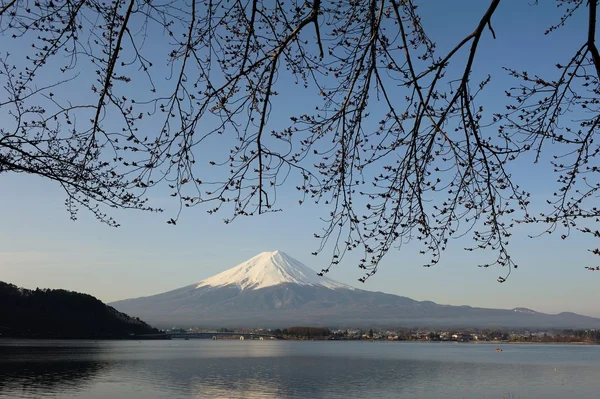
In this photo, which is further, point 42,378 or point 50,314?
point 50,314

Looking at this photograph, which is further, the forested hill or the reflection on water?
the forested hill

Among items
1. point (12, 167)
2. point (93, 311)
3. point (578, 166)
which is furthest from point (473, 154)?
point (93, 311)

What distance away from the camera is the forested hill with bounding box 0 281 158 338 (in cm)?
7662

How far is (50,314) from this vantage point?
82.7m

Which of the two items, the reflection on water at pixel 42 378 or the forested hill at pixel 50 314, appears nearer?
the reflection on water at pixel 42 378

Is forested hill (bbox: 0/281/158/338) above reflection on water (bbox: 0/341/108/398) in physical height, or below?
above

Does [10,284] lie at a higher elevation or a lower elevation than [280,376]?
higher

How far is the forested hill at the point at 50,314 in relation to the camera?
7662 centimetres

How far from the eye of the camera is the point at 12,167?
5.39 meters

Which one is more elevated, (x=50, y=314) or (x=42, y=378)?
(x=50, y=314)

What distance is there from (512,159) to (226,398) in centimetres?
2547

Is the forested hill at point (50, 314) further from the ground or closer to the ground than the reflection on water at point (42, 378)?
further from the ground

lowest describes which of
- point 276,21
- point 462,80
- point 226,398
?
point 226,398

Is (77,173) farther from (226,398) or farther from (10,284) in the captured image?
(10,284)
